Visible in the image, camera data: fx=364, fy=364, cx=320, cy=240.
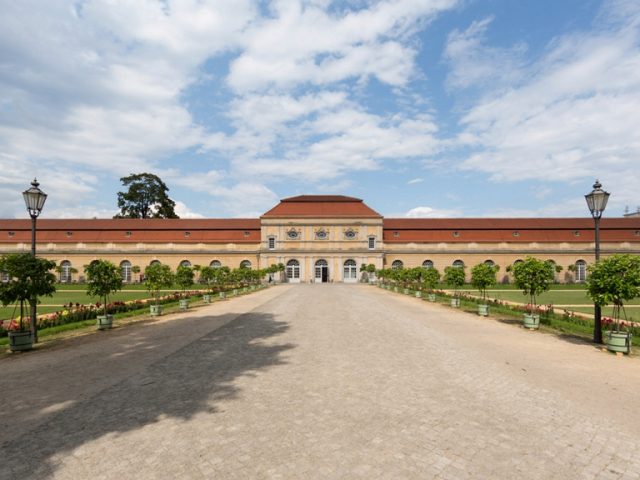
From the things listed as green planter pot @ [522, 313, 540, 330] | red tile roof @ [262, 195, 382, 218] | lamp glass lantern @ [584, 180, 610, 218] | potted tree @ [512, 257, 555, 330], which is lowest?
green planter pot @ [522, 313, 540, 330]

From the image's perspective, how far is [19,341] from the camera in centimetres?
1006

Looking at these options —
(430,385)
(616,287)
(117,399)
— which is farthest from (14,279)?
(616,287)

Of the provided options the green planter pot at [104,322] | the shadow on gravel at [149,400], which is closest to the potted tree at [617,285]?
the shadow on gravel at [149,400]

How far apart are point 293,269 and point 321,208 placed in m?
9.35

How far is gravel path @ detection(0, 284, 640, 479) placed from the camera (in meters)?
4.14

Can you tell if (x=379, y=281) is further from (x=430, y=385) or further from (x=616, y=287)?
(x=430, y=385)

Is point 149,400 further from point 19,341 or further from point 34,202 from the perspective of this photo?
point 34,202

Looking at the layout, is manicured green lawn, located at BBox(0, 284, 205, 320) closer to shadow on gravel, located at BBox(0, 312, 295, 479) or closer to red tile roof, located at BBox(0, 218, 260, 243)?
shadow on gravel, located at BBox(0, 312, 295, 479)

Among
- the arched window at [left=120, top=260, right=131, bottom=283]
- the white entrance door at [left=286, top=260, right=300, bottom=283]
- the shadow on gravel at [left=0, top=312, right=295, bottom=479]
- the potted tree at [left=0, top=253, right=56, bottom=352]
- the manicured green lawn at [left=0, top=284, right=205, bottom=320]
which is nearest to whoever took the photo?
the shadow on gravel at [left=0, top=312, right=295, bottom=479]

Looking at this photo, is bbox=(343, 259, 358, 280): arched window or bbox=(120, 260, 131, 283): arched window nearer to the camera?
bbox=(120, 260, 131, 283): arched window

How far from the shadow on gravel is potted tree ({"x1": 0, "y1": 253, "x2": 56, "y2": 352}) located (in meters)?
4.58

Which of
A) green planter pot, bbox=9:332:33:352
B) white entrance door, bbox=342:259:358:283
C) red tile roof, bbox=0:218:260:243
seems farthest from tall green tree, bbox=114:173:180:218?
green planter pot, bbox=9:332:33:352

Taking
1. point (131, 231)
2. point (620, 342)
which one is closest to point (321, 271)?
point (131, 231)

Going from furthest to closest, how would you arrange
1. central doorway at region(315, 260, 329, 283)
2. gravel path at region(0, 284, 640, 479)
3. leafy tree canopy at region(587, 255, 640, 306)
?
1. central doorway at region(315, 260, 329, 283)
2. leafy tree canopy at region(587, 255, 640, 306)
3. gravel path at region(0, 284, 640, 479)
